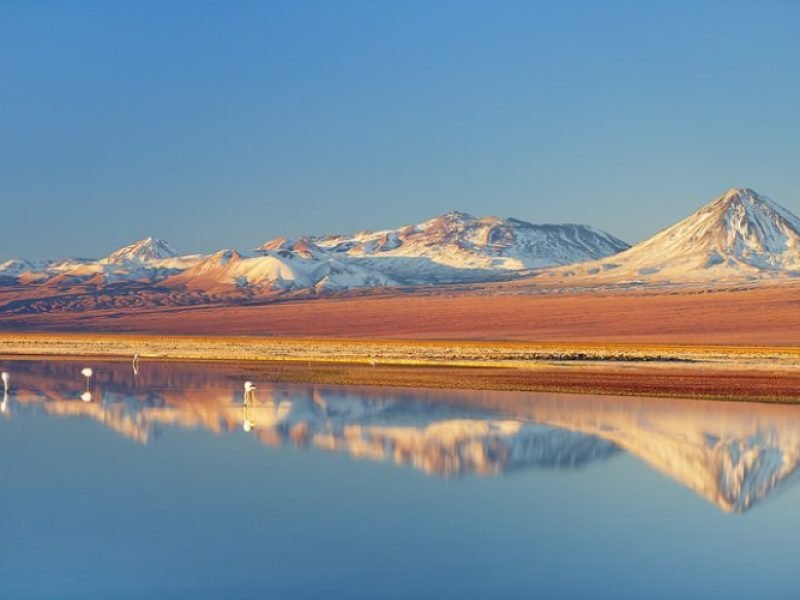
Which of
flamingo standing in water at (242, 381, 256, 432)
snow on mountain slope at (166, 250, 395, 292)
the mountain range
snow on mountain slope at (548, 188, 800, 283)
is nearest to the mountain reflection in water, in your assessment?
flamingo standing in water at (242, 381, 256, 432)

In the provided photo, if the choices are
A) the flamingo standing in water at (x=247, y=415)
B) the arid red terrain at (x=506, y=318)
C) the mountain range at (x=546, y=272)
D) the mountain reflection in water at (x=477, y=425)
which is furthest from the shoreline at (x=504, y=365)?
the mountain range at (x=546, y=272)

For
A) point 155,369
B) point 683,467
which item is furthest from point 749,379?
point 155,369

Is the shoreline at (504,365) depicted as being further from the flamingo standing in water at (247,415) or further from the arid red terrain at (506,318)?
the arid red terrain at (506,318)

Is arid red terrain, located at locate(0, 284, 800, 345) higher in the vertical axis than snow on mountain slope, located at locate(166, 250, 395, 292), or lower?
lower

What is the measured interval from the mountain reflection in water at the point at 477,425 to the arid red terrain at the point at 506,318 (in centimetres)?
4140

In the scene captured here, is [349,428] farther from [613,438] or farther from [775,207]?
[775,207]

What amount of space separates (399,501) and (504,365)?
3156 cm

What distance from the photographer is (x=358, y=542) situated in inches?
571

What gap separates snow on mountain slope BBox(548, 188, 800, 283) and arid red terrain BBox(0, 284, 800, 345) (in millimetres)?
29410

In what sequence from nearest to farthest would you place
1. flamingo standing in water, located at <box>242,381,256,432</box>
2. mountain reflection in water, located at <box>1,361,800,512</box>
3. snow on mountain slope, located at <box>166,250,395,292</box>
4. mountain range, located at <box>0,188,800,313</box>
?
1. mountain reflection in water, located at <box>1,361,800,512</box>
2. flamingo standing in water, located at <box>242,381,256,432</box>
3. mountain range, located at <box>0,188,800,313</box>
4. snow on mountain slope, located at <box>166,250,395,292</box>

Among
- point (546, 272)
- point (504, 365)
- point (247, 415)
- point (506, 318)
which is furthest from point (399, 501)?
point (546, 272)

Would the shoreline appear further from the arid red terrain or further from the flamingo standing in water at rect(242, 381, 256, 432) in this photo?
the arid red terrain

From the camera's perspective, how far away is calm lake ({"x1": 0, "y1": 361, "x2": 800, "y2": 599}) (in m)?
12.9

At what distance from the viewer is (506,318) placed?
337 feet
